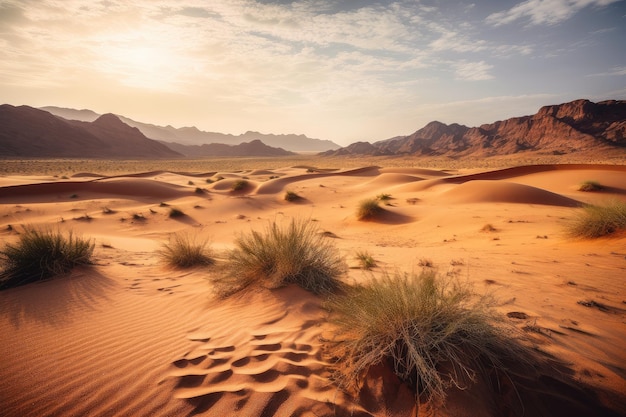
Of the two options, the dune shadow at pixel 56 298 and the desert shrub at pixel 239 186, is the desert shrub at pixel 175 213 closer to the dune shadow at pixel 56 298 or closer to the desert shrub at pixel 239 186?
the desert shrub at pixel 239 186

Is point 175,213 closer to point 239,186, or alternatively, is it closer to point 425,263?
point 239,186

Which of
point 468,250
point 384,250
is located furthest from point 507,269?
point 384,250

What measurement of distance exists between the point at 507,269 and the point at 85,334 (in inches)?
254

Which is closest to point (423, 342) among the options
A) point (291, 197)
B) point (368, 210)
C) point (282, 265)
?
point (282, 265)

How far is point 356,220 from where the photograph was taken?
13.4 metres

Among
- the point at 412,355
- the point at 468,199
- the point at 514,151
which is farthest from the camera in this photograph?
the point at 514,151

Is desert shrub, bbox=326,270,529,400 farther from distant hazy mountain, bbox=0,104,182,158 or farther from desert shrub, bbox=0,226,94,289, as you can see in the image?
distant hazy mountain, bbox=0,104,182,158

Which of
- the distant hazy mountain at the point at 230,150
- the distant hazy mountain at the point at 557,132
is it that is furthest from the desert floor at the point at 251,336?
the distant hazy mountain at the point at 230,150

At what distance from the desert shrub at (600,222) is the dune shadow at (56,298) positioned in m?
9.84

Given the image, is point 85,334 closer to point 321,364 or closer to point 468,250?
point 321,364

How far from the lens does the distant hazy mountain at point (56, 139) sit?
70.2 meters

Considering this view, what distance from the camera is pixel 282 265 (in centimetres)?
450

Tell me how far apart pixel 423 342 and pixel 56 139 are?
341 feet

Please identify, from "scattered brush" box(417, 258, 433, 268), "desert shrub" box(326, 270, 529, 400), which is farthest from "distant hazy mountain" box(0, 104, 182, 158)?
"desert shrub" box(326, 270, 529, 400)
